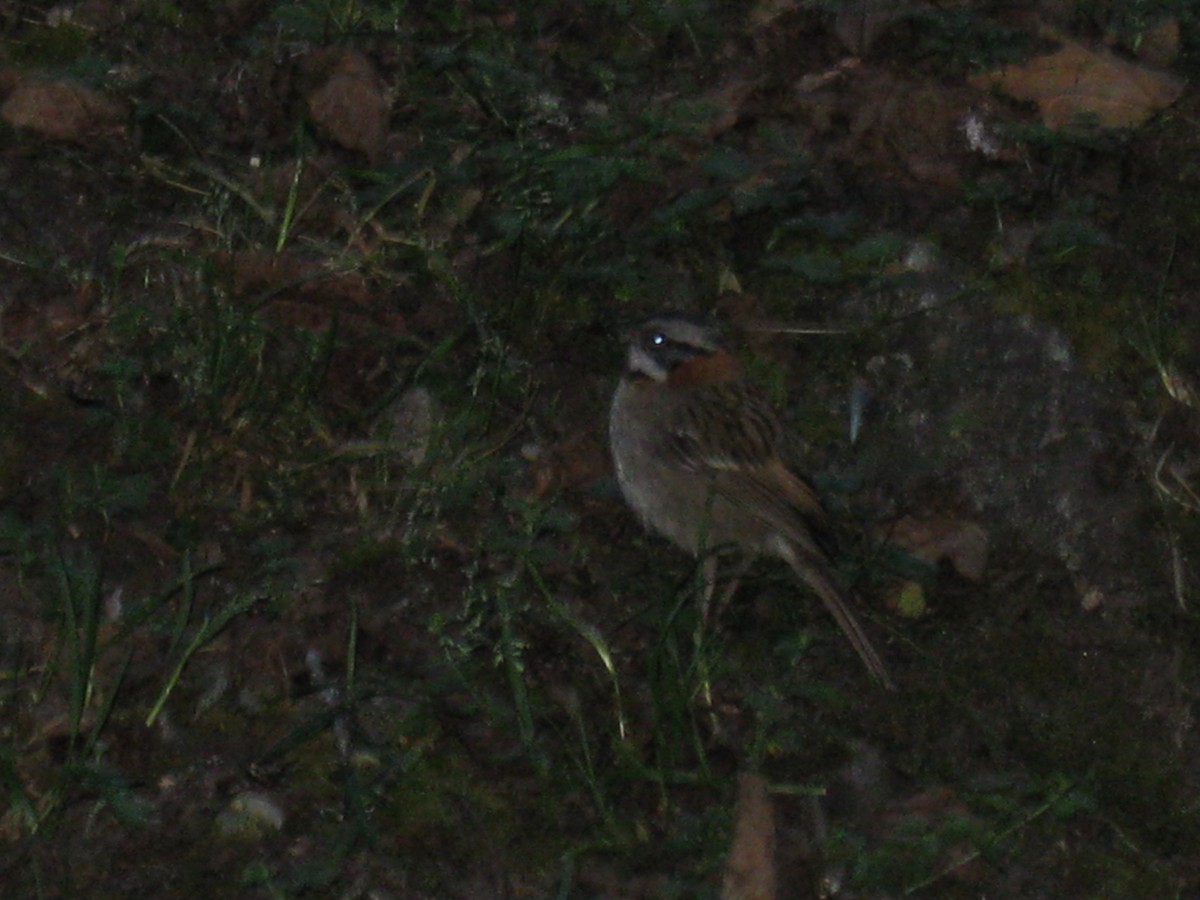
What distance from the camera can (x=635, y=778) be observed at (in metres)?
5.42

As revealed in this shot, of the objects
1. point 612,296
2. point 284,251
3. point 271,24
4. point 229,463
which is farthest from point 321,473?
point 271,24

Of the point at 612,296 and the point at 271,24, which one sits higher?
the point at 271,24

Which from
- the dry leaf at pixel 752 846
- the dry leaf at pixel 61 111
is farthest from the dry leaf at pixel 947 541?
the dry leaf at pixel 61 111

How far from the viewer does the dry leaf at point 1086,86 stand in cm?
743

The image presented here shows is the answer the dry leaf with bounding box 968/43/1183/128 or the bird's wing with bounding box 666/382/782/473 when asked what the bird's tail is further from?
the dry leaf with bounding box 968/43/1183/128

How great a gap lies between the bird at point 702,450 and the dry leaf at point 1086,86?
169cm

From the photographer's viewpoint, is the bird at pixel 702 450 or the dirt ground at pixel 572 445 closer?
the dirt ground at pixel 572 445

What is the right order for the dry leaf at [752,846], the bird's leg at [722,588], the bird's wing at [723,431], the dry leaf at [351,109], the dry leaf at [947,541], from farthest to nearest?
the dry leaf at [351,109], the bird's wing at [723,431], the dry leaf at [947,541], the bird's leg at [722,588], the dry leaf at [752,846]

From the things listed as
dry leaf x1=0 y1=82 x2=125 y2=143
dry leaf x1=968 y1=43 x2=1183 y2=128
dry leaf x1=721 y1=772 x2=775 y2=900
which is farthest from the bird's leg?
dry leaf x1=0 y1=82 x2=125 y2=143

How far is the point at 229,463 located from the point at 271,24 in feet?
6.55

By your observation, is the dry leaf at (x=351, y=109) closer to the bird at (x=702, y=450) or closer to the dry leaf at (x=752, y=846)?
the bird at (x=702, y=450)

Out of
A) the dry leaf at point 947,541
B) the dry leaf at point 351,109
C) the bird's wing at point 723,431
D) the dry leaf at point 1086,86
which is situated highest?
the dry leaf at point 1086,86

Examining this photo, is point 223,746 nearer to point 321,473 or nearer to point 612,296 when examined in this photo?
point 321,473

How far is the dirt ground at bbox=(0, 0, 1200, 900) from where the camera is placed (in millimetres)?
5320
